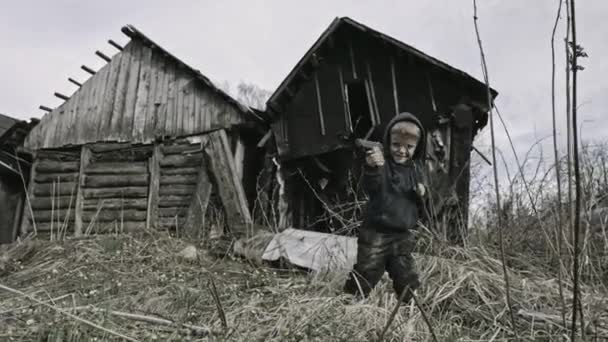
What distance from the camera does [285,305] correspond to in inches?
126

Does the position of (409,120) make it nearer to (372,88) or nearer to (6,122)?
(372,88)

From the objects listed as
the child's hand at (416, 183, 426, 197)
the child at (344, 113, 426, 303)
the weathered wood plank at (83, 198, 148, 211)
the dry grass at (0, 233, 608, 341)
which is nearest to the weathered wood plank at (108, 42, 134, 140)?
the weathered wood plank at (83, 198, 148, 211)

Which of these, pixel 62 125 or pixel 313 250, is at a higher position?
pixel 62 125

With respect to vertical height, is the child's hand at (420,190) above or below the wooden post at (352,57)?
below

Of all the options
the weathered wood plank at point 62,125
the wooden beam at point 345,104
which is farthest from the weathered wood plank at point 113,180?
the wooden beam at point 345,104

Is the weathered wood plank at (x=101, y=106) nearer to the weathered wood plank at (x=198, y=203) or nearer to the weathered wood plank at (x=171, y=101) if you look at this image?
the weathered wood plank at (x=171, y=101)

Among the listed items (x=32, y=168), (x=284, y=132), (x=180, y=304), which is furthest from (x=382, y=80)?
(x=32, y=168)

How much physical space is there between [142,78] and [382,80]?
17.5 ft

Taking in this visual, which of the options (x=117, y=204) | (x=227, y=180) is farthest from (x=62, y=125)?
(x=227, y=180)

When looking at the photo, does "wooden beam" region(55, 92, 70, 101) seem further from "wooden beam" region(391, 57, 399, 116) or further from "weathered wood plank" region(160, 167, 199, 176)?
"wooden beam" region(391, 57, 399, 116)

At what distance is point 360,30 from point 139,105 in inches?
197

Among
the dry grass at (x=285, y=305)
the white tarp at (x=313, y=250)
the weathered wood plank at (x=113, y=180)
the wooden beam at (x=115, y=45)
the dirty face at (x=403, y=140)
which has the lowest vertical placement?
the dry grass at (x=285, y=305)

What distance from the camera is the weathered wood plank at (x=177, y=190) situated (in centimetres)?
922

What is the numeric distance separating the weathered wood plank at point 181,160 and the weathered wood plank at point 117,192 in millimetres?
691
